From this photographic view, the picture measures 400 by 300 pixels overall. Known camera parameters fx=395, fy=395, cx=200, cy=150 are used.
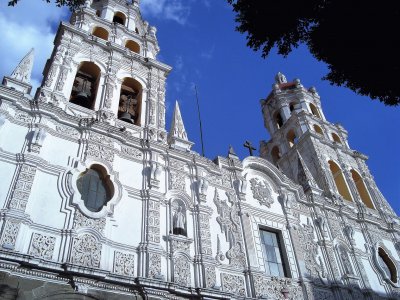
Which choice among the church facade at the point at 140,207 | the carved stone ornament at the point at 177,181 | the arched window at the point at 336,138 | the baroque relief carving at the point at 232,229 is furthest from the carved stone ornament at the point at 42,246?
the arched window at the point at 336,138


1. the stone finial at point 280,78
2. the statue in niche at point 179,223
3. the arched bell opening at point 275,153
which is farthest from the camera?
the stone finial at point 280,78

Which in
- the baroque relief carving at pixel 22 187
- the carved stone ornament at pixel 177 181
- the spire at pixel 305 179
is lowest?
the baroque relief carving at pixel 22 187

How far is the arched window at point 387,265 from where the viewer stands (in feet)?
47.6

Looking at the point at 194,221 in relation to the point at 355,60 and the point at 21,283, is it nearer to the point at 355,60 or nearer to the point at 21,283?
the point at 21,283

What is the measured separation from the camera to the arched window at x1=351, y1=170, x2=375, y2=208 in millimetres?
18328

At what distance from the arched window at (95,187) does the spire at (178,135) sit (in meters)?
2.93

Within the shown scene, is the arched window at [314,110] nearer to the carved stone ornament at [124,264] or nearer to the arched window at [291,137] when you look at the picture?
the arched window at [291,137]

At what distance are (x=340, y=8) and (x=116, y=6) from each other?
13.6 metres

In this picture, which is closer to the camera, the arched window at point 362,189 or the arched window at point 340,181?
the arched window at point 340,181

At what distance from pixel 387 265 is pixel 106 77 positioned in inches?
494

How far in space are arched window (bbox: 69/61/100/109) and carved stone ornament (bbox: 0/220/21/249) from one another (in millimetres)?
5264

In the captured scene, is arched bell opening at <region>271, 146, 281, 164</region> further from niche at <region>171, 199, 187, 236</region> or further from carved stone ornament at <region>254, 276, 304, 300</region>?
niche at <region>171, 199, 187, 236</region>

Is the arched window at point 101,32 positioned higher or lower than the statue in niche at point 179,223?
higher

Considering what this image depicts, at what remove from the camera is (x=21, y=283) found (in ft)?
24.0
